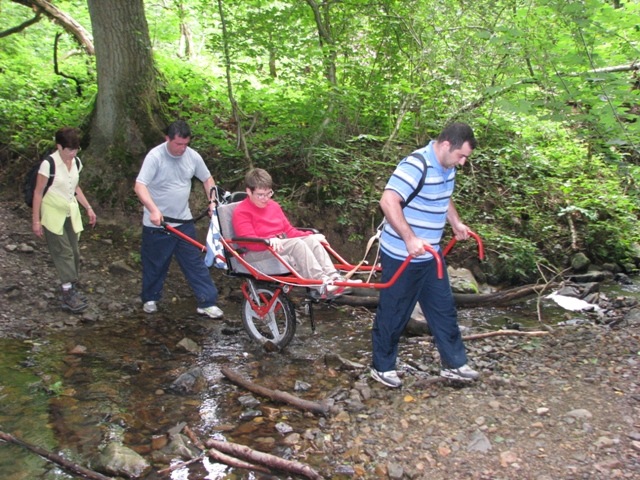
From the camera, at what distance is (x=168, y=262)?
6203 millimetres

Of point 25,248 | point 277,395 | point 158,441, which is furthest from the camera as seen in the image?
point 25,248

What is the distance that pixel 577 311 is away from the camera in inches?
260

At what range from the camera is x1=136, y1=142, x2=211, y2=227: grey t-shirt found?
5.58 m

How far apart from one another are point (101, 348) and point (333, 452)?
2.93 m

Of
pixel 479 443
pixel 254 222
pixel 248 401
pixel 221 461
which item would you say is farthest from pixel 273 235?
pixel 479 443

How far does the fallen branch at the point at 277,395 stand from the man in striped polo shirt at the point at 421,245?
0.68 metres

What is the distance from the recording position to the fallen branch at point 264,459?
322 centimetres

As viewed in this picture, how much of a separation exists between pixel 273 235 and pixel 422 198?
176cm

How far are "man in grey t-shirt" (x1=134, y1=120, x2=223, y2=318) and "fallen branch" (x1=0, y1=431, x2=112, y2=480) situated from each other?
2.39m

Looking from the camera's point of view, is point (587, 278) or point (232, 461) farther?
point (587, 278)

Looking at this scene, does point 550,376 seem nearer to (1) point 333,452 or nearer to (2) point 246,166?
(1) point 333,452

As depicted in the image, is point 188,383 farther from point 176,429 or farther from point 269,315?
point 269,315

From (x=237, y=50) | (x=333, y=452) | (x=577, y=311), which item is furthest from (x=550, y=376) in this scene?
(x=237, y=50)

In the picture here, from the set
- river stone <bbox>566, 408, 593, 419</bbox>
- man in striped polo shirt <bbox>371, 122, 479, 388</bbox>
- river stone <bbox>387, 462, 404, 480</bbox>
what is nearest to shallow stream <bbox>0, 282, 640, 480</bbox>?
river stone <bbox>387, 462, 404, 480</bbox>
